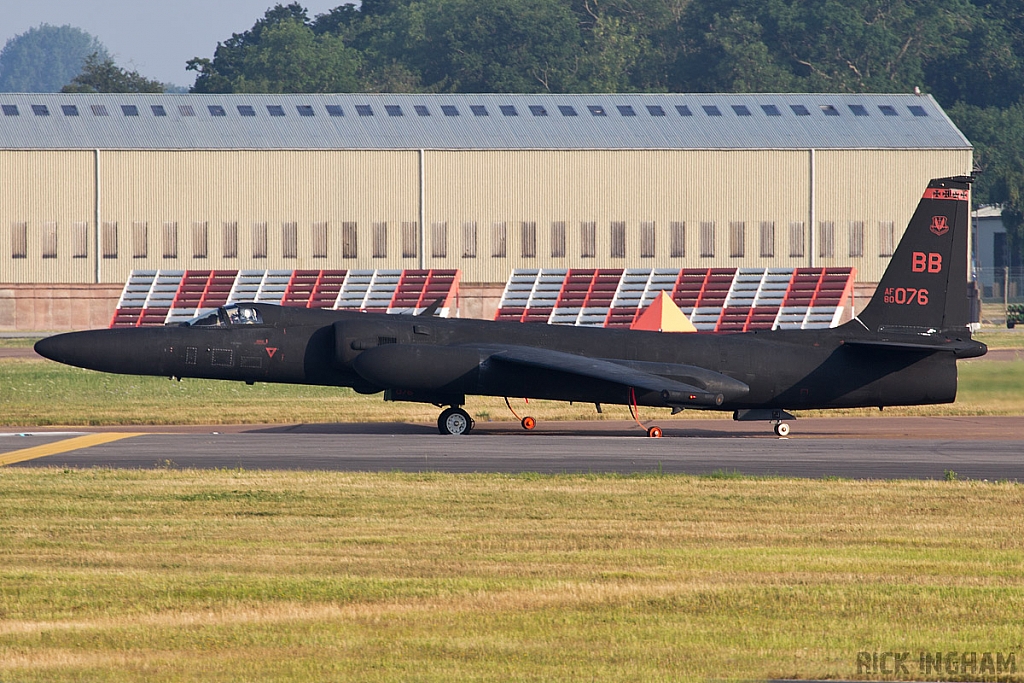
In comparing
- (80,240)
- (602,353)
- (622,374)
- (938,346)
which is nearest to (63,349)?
(602,353)

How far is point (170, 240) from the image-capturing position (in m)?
62.1

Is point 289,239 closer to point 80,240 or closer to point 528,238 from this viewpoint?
point 80,240

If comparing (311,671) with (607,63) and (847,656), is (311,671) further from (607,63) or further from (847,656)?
(607,63)

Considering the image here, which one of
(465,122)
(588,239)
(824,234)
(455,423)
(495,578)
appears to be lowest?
(588,239)

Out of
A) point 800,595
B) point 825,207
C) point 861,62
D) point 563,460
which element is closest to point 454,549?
point 800,595

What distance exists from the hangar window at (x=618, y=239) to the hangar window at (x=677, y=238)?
232 cm

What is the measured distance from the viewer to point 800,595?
10.9 meters

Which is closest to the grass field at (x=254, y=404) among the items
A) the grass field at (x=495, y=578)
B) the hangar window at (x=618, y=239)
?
the grass field at (x=495, y=578)

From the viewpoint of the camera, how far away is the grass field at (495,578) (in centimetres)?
910

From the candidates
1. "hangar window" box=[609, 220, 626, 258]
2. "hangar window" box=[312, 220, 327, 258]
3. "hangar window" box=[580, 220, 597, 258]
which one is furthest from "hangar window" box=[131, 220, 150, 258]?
"hangar window" box=[609, 220, 626, 258]

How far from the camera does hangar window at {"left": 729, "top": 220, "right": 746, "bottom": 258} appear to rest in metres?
64.9

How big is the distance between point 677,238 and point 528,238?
7.27 m

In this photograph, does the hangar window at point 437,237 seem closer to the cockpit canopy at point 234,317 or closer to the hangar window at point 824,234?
the hangar window at point 824,234

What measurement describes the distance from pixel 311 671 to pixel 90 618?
7.74 ft
